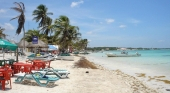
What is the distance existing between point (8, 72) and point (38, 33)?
4081 cm

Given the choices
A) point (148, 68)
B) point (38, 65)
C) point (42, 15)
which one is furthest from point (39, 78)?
point (42, 15)

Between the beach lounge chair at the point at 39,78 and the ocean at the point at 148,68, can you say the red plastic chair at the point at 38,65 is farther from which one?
the ocean at the point at 148,68

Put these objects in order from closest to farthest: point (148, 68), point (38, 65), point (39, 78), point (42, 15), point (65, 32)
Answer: point (39, 78)
point (38, 65)
point (148, 68)
point (65, 32)
point (42, 15)

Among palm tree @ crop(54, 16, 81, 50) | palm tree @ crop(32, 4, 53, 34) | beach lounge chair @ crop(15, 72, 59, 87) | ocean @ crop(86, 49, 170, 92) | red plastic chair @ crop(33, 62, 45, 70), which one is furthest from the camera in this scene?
palm tree @ crop(32, 4, 53, 34)

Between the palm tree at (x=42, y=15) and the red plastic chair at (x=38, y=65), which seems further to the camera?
the palm tree at (x=42, y=15)

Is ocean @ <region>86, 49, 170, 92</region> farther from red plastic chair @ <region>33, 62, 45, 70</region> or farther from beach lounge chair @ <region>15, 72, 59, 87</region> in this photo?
red plastic chair @ <region>33, 62, 45, 70</region>

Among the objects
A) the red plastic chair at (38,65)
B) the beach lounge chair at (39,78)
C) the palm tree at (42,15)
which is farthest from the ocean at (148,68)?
the palm tree at (42,15)

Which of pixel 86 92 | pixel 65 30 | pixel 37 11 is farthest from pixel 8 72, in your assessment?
pixel 37 11

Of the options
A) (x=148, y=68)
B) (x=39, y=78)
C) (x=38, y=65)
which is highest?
(x=38, y=65)

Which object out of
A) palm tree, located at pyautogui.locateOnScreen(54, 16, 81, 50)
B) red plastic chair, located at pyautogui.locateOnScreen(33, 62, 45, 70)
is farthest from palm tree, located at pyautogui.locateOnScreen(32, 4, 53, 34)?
red plastic chair, located at pyautogui.locateOnScreen(33, 62, 45, 70)

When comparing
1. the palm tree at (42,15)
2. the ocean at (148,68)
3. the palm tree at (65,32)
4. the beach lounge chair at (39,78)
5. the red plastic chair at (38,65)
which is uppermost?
the palm tree at (42,15)

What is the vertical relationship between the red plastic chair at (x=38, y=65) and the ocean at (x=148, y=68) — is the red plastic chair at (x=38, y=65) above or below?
above

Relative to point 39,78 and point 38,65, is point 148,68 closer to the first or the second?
point 38,65

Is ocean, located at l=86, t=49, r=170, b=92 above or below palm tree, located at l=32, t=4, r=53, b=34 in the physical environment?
below
